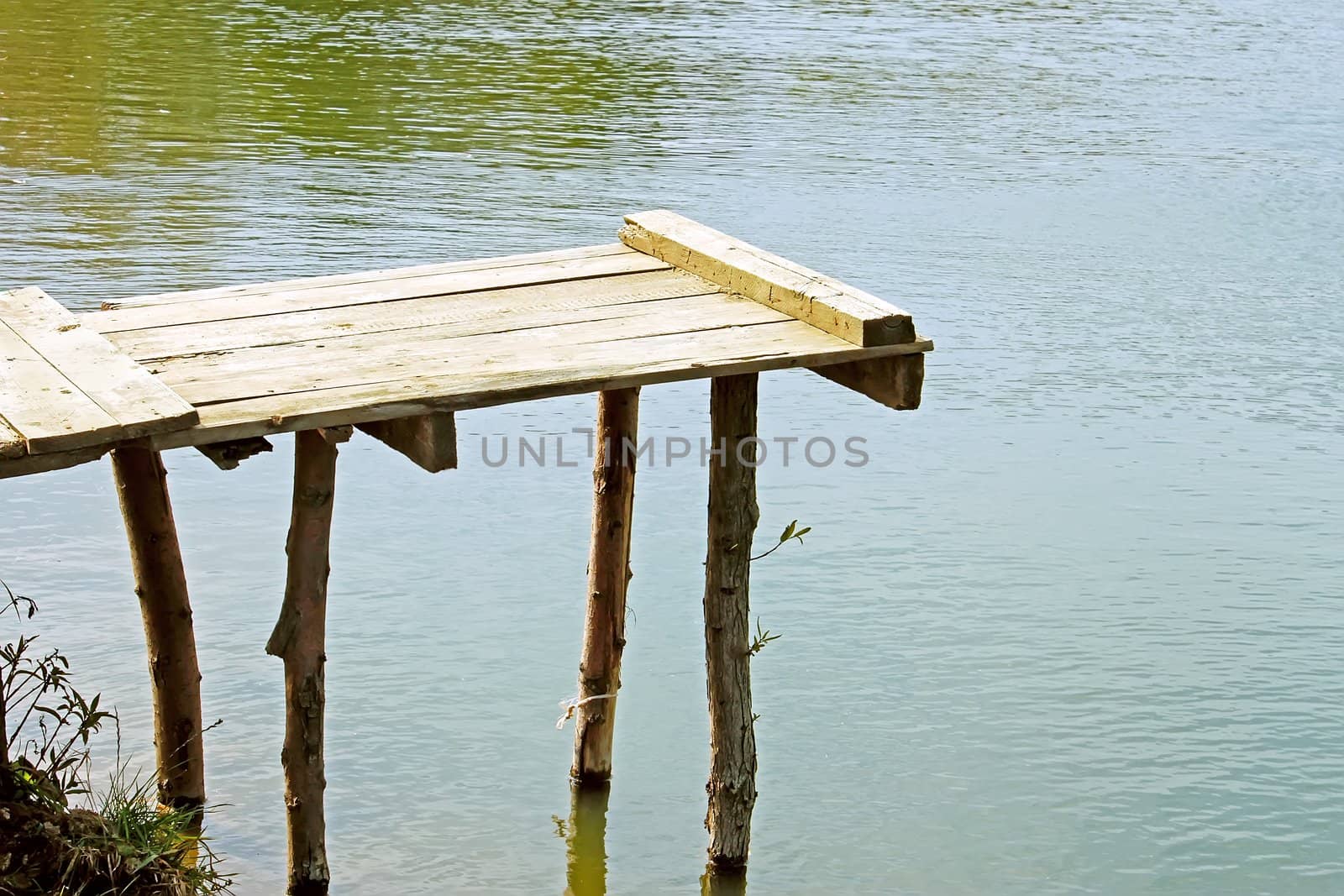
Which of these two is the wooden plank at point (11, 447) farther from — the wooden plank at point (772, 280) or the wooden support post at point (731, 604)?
the wooden plank at point (772, 280)

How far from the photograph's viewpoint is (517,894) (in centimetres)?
629

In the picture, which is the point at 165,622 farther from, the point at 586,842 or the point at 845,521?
the point at 845,521

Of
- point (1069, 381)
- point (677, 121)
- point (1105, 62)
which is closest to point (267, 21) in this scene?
point (677, 121)

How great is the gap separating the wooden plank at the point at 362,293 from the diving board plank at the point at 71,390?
0.59 ft

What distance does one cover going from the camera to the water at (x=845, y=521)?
268 inches

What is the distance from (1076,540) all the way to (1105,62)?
659 inches

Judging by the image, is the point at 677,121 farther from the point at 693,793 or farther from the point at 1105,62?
the point at 693,793

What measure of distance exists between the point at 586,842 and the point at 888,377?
230cm

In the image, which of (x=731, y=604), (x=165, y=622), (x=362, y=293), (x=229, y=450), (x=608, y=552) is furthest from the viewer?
(x=608, y=552)

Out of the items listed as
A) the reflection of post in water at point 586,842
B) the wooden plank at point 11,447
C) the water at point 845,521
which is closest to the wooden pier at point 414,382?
the wooden plank at point 11,447

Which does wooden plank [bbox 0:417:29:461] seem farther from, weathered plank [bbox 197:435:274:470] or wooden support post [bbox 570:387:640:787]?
wooden support post [bbox 570:387:640:787]

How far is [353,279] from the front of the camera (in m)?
5.59

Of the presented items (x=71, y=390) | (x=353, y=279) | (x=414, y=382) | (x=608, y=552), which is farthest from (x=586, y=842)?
(x=71, y=390)

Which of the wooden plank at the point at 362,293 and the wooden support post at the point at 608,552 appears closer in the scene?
the wooden plank at the point at 362,293
